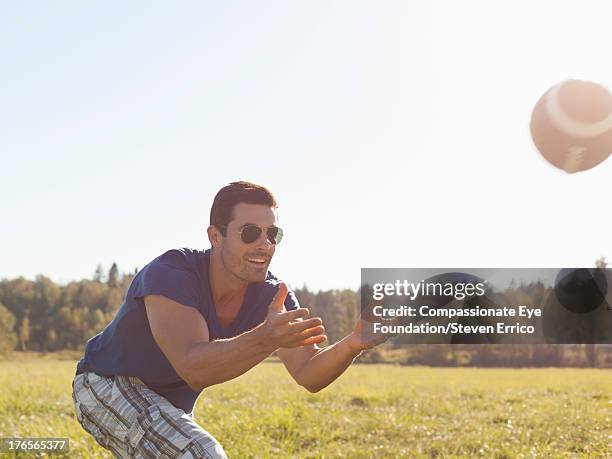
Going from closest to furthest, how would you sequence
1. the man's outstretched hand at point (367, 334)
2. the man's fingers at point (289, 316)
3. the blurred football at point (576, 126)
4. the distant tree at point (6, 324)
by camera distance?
the man's fingers at point (289, 316) < the man's outstretched hand at point (367, 334) < the blurred football at point (576, 126) < the distant tree at point (6, 324)

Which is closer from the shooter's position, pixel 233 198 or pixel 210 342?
pixel 210 342

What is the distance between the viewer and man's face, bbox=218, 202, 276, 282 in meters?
4.16

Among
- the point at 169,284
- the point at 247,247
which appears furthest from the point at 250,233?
the point at 169,284

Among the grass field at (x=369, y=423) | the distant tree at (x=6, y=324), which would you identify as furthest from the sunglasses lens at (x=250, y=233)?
the distant tree at (x=6, y=324)

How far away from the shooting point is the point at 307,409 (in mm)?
10766

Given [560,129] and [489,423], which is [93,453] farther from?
[560,129]

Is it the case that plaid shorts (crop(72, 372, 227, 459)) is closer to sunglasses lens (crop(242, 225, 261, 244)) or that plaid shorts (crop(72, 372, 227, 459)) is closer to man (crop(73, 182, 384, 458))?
man (crop(73, 182, 384, 458))

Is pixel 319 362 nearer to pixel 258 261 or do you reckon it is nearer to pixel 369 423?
pixel 258 261

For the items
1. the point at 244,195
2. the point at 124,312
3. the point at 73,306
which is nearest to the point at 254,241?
the point at 244,195

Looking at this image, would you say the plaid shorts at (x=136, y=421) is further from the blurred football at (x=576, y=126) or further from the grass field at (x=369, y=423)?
the blurred football at (x=576, y=126)

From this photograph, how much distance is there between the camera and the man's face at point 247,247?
4.16m

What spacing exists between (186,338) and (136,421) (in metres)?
0.70

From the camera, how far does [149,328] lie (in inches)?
160

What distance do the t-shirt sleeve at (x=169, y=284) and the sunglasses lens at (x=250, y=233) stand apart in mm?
403
